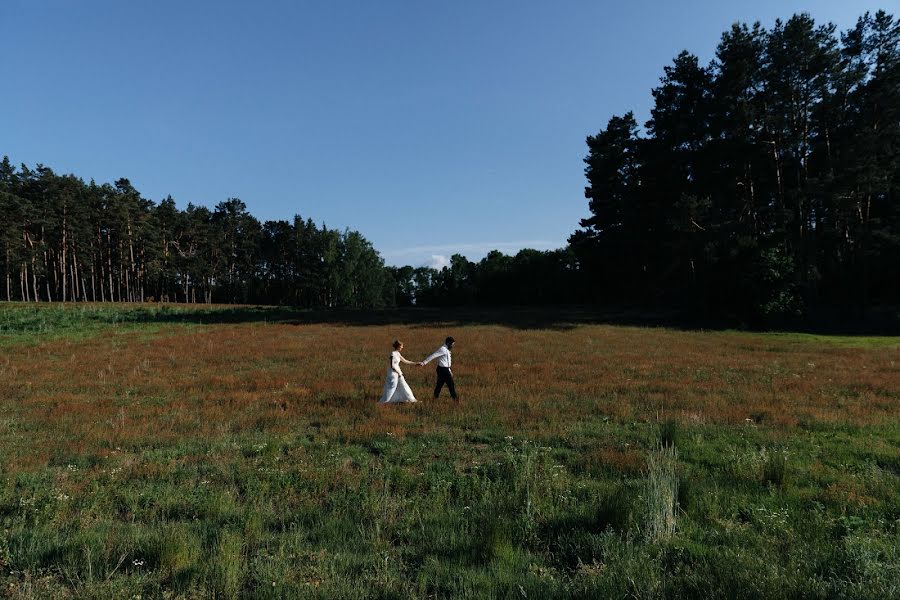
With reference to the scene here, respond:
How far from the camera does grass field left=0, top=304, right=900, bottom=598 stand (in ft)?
15.0

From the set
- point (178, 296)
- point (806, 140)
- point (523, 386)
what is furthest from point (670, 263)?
point (178, 296)

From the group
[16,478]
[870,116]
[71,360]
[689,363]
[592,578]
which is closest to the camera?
[592,578]

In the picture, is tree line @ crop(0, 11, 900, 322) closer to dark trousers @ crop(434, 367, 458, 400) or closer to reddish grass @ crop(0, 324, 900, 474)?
reddish grass @ crop(0, 324, 900, 474)

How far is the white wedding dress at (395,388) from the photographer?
1368 centimetres

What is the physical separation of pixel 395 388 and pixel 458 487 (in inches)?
271

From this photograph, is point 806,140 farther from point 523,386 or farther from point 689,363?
point 523,386

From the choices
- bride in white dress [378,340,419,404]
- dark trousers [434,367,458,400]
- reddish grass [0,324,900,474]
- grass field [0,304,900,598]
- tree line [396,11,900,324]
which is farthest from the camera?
tree line [396,11,900,324]

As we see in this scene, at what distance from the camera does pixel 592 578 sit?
4.43 metres

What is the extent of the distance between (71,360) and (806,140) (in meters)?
60.4

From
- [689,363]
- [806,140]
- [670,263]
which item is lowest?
[689,363]

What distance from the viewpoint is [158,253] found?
308 ft

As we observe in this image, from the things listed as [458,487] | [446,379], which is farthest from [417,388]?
[458,487]

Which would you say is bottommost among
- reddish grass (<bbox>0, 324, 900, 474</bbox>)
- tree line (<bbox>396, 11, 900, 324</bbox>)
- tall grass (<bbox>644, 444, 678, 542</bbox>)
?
reddish grass (<bbox>0, 324, 900, 474</bbox>)

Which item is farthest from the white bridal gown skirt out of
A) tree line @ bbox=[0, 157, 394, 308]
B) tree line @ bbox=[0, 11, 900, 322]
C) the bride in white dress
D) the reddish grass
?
tree line @ bbox=[0, 157, 394, 308]
